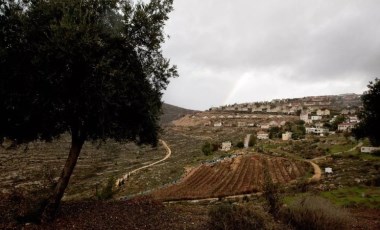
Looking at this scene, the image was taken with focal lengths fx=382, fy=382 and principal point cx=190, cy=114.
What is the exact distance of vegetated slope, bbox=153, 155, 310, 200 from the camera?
200ft

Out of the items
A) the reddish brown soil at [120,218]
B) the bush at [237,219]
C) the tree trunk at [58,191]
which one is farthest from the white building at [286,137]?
the bush at [237,219]

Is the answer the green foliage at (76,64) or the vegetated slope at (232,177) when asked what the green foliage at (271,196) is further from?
the vegetated slope at (232,177)

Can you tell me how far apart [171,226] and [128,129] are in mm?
5211

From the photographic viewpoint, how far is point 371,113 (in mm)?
51562

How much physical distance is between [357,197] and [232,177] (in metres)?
42.8

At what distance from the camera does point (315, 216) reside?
16.9 metres

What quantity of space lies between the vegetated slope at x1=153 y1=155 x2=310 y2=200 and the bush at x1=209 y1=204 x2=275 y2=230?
3742cm

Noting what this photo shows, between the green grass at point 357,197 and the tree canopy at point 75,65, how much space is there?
2391cm

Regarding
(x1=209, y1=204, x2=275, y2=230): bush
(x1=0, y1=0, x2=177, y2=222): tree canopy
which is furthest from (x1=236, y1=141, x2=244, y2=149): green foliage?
(x1=209, y1=204, x2=275, y2=230): bush

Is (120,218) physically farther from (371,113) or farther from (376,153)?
(376,153)

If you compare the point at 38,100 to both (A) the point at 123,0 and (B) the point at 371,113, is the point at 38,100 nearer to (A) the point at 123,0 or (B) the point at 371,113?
(A) the point at 123,0

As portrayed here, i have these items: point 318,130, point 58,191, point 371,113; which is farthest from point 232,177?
point 318,130

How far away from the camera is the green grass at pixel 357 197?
3400 centimetres

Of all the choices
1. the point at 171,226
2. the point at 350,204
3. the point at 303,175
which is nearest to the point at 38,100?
the point at 171,226
